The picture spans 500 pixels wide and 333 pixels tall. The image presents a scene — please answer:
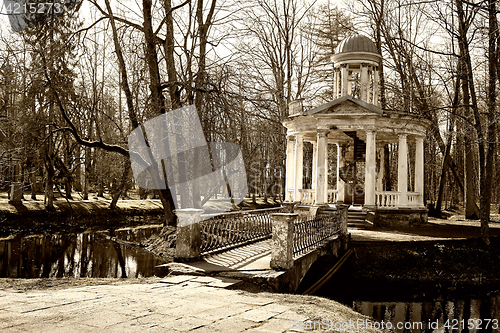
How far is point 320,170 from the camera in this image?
64.5 ft

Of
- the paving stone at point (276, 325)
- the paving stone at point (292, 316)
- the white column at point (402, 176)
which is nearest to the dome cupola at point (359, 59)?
the white column at point (402, 176)

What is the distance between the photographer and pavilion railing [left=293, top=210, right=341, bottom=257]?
34.8 ft

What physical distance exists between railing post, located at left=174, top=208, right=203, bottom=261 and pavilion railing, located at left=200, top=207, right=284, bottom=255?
2.00 ft

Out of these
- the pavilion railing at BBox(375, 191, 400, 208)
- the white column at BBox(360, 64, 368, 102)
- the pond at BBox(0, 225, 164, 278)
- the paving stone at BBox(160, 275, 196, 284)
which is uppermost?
the white column at BBox(360, 64, 368, 102)

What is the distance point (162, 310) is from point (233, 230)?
6.26 meters

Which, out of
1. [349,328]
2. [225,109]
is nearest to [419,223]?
[225,109]

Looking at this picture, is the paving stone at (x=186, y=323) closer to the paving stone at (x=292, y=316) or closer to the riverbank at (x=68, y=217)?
the paving stone at (x=292, y=316)

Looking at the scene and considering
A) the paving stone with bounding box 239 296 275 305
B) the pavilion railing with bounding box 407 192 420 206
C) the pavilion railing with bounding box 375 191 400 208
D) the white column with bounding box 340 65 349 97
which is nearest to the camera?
the paving stone with bounding box 239 296 275 305

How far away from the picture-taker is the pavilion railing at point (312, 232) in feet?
34.8

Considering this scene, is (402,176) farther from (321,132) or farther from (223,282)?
(223,282)

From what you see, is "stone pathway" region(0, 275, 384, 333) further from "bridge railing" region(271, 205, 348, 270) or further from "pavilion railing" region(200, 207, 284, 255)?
"pavilion railing" region(200, 207, 284, 255)

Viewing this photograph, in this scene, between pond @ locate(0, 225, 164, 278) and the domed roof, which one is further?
the domed roof

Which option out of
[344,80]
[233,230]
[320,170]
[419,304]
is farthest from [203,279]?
[344,80]

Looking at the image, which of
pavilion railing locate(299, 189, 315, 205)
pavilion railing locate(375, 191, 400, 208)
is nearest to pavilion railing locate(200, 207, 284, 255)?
pavilion railing locate(299, 189, 315, 205)
